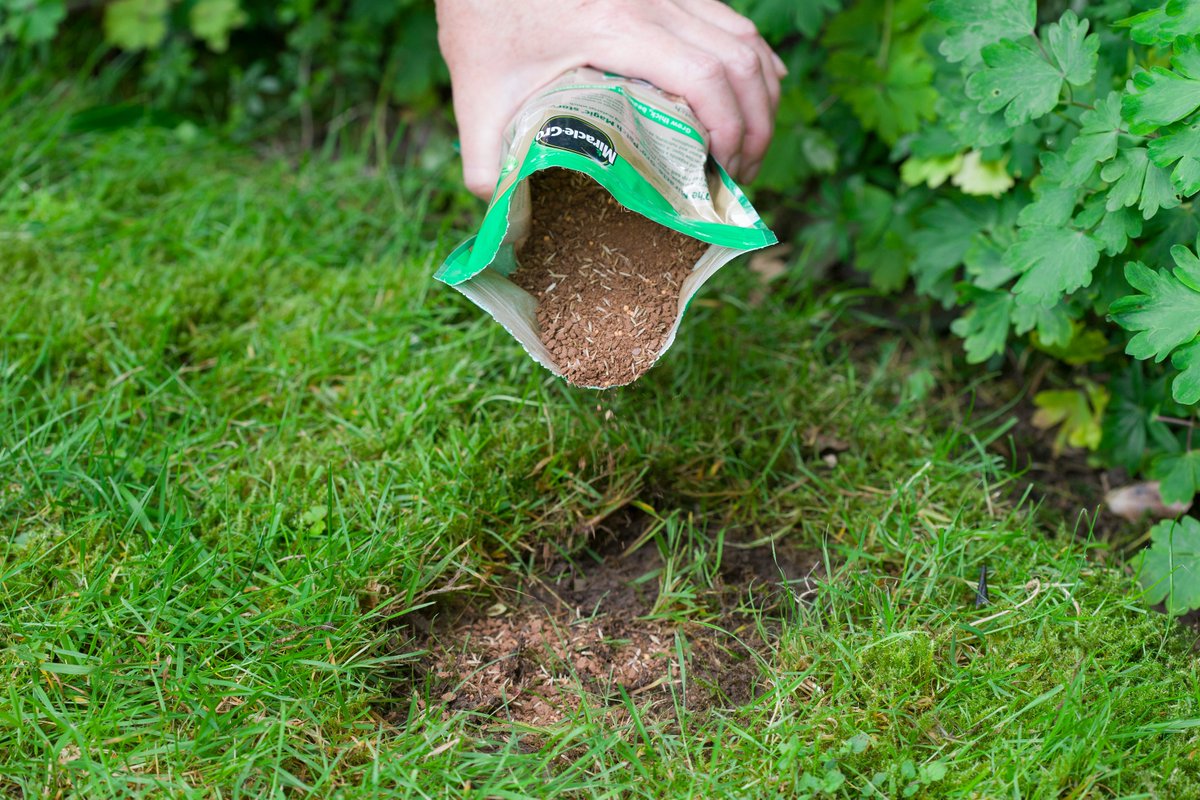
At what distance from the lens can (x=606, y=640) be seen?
6.70 feet

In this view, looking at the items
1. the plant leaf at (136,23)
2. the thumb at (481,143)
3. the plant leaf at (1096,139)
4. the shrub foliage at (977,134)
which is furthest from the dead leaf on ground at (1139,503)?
the plant leaf at (136,23)

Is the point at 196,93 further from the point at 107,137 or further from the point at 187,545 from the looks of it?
the point at 187,545

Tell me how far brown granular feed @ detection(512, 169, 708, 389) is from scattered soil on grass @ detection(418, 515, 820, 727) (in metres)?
0.47

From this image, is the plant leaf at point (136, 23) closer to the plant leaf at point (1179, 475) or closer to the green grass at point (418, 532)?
the green grass at point (418, 532)

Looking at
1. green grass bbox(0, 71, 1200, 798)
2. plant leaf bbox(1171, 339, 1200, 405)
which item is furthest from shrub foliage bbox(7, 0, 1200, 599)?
green grass bbox(0, 71, 1200, 798)

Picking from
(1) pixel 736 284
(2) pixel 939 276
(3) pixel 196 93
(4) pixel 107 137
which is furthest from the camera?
(3) pixel 196 93

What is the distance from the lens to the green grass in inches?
67.7

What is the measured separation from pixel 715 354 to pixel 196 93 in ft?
7.03

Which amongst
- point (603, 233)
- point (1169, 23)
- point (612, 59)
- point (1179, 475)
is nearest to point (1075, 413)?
point (1179, 475)

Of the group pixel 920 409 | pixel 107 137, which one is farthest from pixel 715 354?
pixel 107 137

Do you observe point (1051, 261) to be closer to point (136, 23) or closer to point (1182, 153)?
point (1182, 153)

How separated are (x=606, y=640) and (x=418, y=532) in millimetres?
416

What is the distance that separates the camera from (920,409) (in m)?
2.51

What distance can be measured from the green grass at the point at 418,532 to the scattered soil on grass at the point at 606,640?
49 millimetres
